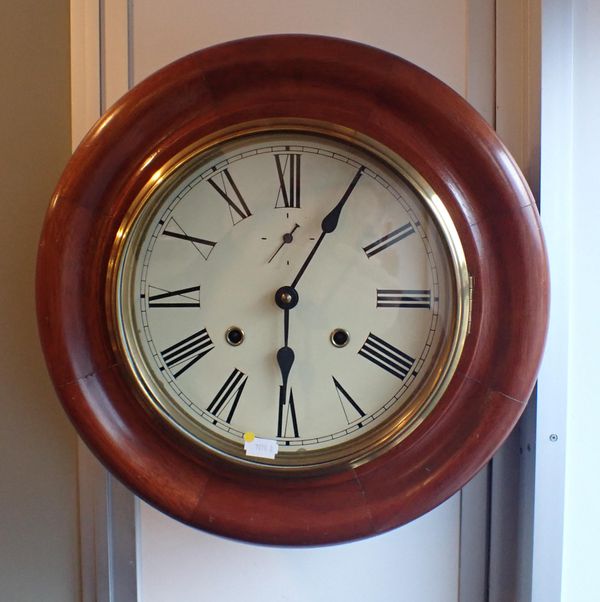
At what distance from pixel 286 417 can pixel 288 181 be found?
0.77 ft


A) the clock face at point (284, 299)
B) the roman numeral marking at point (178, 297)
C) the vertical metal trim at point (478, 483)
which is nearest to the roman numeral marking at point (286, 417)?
the clock face at point (284, 299)

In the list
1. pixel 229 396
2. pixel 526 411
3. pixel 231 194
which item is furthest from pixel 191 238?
pixel 526 411

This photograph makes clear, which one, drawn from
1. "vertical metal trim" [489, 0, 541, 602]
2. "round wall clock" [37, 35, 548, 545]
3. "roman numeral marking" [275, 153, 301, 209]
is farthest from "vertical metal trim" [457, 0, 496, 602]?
"roman numeral marking" [275, 153, 301, 209]

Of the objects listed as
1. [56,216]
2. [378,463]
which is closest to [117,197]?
[56,216]

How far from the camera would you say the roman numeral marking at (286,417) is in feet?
1.63

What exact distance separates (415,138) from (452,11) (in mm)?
228

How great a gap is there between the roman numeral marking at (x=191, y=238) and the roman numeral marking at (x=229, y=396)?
0.12 metres

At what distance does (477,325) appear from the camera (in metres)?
0.48

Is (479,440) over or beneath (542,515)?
over

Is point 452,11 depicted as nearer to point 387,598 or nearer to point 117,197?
point 117,197

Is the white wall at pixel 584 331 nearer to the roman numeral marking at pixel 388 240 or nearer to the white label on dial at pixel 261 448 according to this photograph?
the roman numeral marking at pixel 388 240

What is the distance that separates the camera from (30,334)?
63 centimetres

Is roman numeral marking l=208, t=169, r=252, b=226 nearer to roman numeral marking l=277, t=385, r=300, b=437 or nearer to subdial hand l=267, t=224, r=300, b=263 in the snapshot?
subdial hand l=267, t=224, r=300, b=263

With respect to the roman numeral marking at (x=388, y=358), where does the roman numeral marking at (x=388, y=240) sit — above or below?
above
